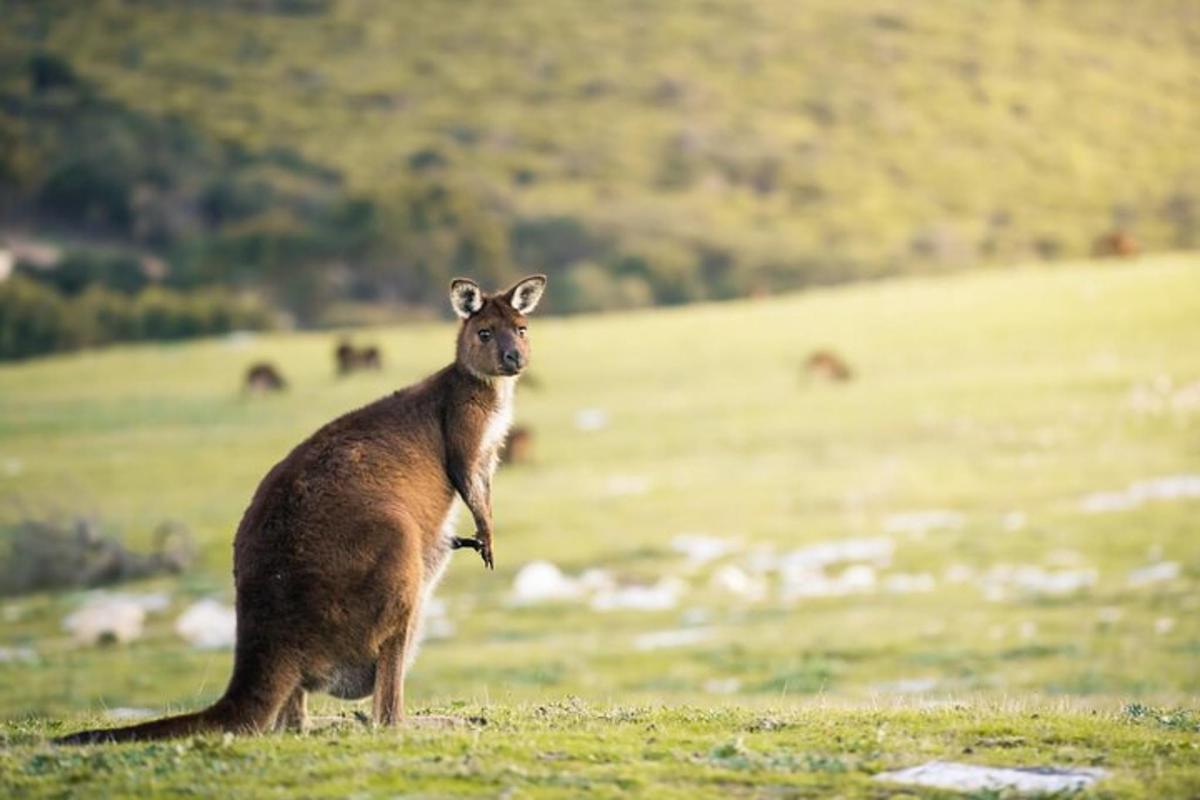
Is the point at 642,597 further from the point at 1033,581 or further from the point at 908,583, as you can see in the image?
the point at 1033,581

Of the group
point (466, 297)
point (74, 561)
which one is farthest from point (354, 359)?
point (466, 297)

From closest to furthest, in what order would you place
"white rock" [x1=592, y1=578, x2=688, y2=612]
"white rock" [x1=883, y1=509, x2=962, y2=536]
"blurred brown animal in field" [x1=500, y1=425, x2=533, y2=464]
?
"white rock" [x1=592, y1=578, x2=688, y2=612] < "white rock" [x1=883, y1=509, x2=962, y2=536] < "blurred brown animal in field" [x1=500, y1=425, x2=533, y2=464]

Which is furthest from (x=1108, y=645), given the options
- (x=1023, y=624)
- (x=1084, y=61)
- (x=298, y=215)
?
(x=1084, y=61)

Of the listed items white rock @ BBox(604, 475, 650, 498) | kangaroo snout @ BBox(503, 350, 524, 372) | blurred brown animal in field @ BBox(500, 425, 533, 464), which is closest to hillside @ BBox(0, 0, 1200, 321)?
blurred brown animal in field @ BBox(500, 425, 533, 464)

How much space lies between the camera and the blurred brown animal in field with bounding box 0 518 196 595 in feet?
122

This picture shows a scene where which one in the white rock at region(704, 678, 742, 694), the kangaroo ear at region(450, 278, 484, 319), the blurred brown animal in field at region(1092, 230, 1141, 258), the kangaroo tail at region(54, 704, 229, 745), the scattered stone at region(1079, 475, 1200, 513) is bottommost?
the white rock at region(704, 678, 742, 694)

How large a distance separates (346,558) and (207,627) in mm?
22558

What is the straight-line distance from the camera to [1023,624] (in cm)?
2881

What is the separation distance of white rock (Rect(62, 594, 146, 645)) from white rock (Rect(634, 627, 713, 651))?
376 inches

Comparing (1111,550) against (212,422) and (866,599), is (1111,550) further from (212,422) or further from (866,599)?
(212,422)

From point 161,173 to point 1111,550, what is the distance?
13594 cm

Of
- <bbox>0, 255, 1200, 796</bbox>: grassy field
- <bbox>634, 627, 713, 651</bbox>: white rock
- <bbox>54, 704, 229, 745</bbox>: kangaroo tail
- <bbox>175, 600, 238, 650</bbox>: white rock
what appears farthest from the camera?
<bbox>175, 600, 238, 650</bbox>: white rock

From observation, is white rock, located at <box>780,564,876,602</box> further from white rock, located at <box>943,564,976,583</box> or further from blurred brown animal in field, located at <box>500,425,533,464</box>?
blurred brown animal in field, located at <box>500,425,533,464</box>

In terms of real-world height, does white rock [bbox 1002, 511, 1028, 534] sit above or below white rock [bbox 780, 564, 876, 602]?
above
